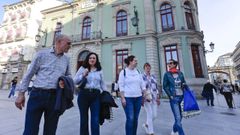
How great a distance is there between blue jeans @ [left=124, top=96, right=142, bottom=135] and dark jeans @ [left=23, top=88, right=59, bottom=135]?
1497mm

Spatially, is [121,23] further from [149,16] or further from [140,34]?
[149,16]

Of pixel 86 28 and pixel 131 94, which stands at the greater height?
pixel 86 28

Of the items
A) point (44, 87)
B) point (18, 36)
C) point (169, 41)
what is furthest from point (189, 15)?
point (18, 36)

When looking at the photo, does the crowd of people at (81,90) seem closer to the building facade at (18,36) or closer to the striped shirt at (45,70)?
the striped shirt at (45,70)

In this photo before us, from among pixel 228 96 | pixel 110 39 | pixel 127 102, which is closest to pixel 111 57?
pixel 110 39

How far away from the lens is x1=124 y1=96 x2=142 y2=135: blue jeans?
121 inches

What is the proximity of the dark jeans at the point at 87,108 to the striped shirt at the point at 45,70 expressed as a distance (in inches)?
31.6

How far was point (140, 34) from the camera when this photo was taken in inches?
625

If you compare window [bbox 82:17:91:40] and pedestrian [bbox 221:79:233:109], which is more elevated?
window [bbox 82:17:91:40]

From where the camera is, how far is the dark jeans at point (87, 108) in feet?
9.17

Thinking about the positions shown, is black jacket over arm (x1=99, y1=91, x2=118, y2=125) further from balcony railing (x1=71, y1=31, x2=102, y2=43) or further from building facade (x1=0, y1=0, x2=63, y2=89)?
building facade (x1=0, y1=0, x2=63, y2=89)

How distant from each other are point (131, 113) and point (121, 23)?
51.0 ft

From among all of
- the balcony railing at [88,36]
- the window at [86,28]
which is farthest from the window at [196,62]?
the window at [86,28]

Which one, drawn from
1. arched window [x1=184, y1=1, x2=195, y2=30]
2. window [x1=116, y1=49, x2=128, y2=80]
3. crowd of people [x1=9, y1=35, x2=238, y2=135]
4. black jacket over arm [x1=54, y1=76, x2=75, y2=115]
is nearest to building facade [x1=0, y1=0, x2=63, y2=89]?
window [x1=116, y1=49, x2=128, y2=80]
